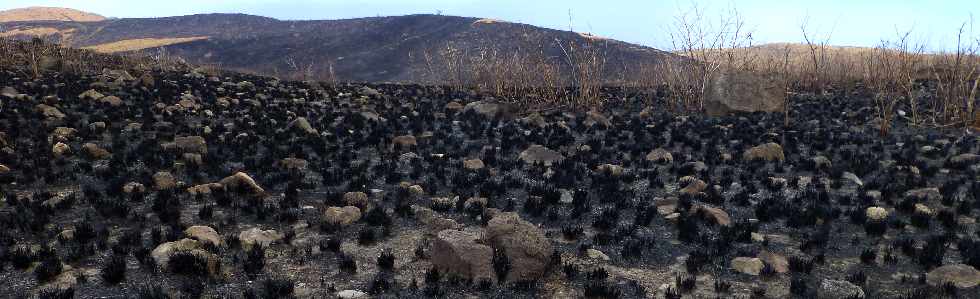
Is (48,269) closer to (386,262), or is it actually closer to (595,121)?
(386,262)

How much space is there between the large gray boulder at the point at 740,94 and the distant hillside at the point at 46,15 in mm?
125625

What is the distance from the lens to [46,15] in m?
116

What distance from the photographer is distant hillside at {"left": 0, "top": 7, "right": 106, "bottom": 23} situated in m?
110

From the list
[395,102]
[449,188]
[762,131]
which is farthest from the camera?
[395,102]

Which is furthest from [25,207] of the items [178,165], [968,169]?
[968,169]

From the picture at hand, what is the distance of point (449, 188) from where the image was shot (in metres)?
10.5

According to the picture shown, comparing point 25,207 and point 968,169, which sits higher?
point 968,169

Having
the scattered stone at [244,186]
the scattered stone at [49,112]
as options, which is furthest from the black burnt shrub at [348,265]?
the scattered stone at [49,112]

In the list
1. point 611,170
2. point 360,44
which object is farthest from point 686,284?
point 360,44

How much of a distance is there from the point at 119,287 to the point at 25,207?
3.67 metres

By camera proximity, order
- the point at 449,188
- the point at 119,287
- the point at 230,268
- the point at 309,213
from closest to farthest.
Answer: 1. the point at 119,287
2. the point at 230,268
3. the point at 309,213
4. the point at 449,188

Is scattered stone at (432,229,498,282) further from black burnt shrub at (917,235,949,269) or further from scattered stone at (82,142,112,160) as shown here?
scattered stone at (82,142,112,160)

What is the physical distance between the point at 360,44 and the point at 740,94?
55681 millimetres

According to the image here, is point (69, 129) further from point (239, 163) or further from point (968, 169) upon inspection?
point (968, 169)
